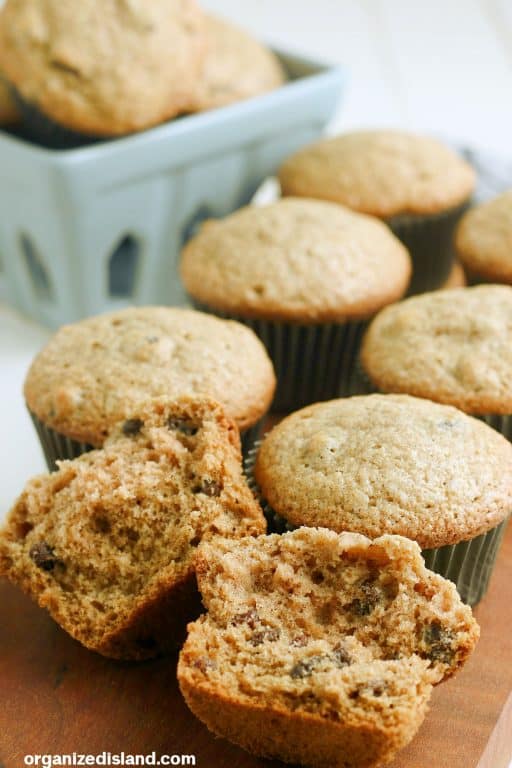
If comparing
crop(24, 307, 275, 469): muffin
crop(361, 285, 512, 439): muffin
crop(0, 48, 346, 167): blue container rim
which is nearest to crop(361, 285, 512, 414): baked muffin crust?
crop(361, 285, 512, 439): muffin

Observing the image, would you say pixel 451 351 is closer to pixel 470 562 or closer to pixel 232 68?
pixel 470 562

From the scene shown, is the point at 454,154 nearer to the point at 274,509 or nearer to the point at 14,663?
the point at 274,509

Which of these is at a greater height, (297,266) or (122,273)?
(297,266)

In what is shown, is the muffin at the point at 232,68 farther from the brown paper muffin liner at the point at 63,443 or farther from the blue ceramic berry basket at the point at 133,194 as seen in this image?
the brown paper muffin liner at the point at 63,443

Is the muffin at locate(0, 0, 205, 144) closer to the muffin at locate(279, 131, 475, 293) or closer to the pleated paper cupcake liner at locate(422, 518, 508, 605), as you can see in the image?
the muffin at locate(279, 131, 475, 293)

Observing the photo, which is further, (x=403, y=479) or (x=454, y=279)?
(x=454, y=279)

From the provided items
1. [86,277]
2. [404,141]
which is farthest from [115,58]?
[404,141]

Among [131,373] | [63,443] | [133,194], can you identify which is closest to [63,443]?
[63,443]
